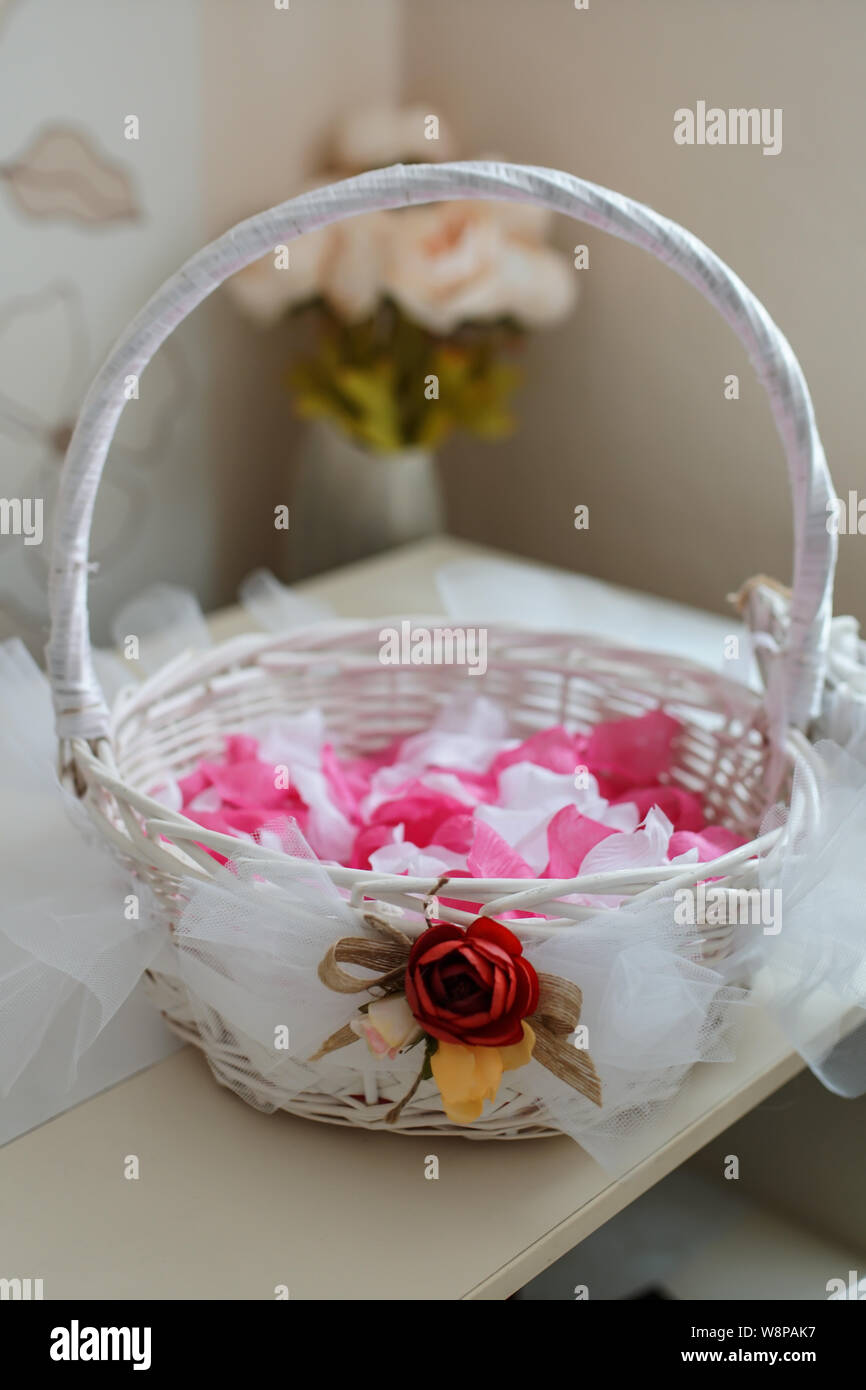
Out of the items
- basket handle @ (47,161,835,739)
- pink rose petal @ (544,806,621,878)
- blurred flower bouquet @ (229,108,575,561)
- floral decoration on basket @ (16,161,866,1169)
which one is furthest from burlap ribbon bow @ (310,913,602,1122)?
blurred flower bouquet @ (229,108,575,561)

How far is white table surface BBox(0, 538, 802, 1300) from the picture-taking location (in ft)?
1.87

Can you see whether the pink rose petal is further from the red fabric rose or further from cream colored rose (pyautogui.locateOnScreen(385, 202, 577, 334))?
cream colored rose (pyautogui.locateOnScreen(385, 202, 577, 334))

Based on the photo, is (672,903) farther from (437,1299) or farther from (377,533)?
(377,533)

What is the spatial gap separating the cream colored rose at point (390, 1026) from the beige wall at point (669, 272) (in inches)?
28.0

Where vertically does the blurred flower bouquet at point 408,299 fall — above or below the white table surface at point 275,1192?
above

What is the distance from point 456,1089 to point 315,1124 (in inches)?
5.3

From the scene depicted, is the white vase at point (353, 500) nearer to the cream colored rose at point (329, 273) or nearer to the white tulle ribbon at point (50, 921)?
the cream colored rose at point (329, 273)

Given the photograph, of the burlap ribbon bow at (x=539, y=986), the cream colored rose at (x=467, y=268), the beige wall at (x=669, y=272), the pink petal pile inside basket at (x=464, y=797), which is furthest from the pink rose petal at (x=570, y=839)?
the cream colored rose at (x=467, y=268)

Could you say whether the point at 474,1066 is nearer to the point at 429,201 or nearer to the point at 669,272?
the point at 429,201

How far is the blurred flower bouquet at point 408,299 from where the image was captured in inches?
48.1

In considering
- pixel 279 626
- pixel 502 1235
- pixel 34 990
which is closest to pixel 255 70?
pixel 279 626

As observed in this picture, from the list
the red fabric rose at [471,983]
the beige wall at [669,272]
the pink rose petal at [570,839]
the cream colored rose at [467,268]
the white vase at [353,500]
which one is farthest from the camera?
the white vase at [353,500]

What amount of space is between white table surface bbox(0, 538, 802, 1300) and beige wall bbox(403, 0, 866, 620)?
0.66 metres

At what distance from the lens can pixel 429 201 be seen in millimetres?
648
